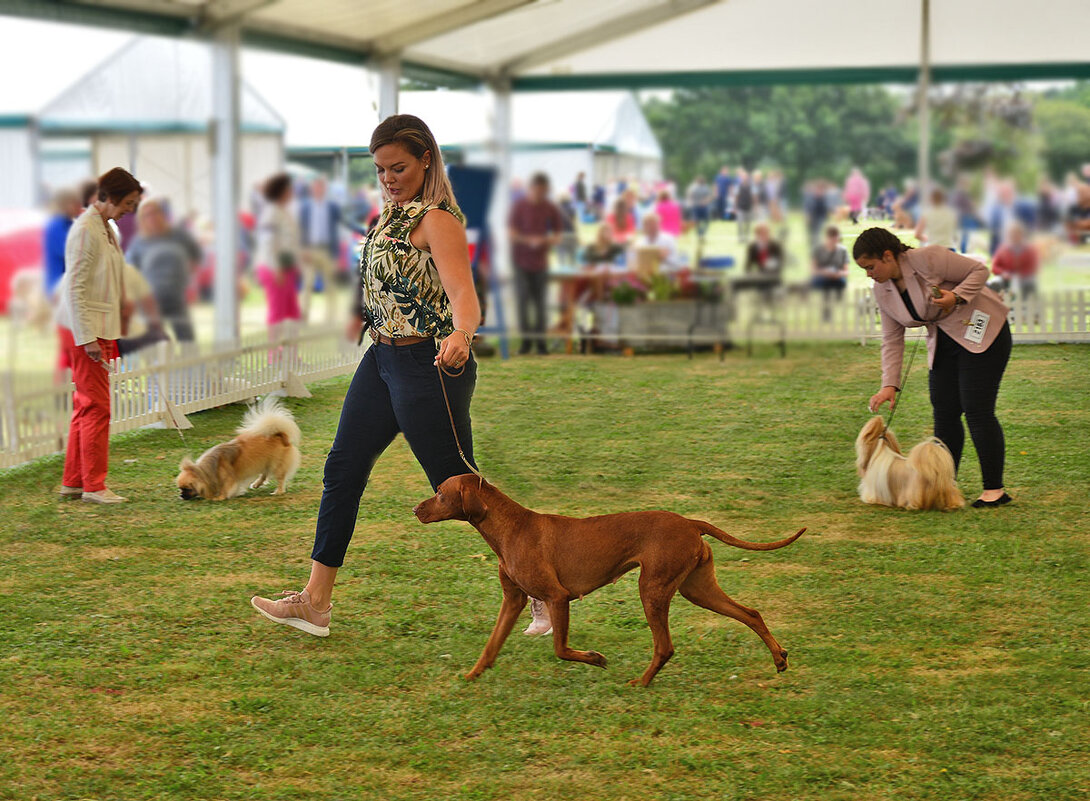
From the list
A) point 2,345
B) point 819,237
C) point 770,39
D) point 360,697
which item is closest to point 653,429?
point 819,237

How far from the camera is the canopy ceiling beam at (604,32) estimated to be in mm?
10094

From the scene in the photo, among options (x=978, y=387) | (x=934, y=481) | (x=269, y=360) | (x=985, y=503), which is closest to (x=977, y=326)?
(x=978, y=387)

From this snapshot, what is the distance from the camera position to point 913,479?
575 centimetres

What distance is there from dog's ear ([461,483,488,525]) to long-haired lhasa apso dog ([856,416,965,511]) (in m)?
3.03

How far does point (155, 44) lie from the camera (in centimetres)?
853

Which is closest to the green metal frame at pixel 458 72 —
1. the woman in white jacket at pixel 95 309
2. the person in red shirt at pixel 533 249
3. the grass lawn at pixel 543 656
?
the person in red shirt at pixel 533 249

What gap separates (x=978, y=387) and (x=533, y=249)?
22.8ft

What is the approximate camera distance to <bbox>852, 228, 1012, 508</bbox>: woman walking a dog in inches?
222

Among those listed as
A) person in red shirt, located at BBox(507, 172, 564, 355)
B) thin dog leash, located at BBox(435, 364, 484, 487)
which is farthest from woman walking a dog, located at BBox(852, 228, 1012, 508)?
person in red shirt, located at BBox(507, 172, 564, 355)

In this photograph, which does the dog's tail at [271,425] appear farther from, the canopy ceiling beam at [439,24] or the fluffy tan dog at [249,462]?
the canopy ceiling beam at [439,24]

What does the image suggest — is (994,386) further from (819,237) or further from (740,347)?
(740,347)

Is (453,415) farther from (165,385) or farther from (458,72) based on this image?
(458,72)

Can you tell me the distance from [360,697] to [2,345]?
18.2 feet

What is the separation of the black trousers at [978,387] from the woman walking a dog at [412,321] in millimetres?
3070
